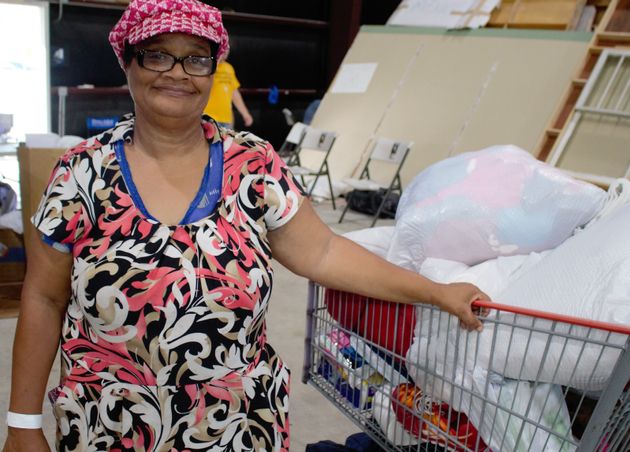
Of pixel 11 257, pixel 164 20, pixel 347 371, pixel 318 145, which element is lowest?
pixel 11 257

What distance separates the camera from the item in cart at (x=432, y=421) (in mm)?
1401

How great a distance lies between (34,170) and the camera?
118 inches

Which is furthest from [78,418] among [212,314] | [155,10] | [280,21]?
[280,21]

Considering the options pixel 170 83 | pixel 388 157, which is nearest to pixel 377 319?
pixel 170 83

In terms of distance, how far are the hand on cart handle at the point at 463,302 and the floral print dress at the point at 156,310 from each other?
40cm

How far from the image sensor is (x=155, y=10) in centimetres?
110

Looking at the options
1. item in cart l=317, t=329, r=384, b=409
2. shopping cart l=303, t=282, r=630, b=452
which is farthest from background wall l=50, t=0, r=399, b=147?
shopping cart l=303, t=282, r=630, b=452

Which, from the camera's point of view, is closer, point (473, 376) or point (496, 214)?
point (473, 376)

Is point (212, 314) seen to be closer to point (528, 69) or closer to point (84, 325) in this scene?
point (84, 325)

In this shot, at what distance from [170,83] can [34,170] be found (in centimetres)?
214

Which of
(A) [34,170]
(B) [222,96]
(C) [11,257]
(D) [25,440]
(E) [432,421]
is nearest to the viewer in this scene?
(D) [25,440]

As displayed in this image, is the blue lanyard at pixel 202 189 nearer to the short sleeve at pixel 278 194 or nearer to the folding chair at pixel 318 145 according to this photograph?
the short sleeve at pixel 278 194

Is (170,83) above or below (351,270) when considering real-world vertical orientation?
above

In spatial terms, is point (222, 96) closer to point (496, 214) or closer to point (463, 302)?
point (496, 214)
